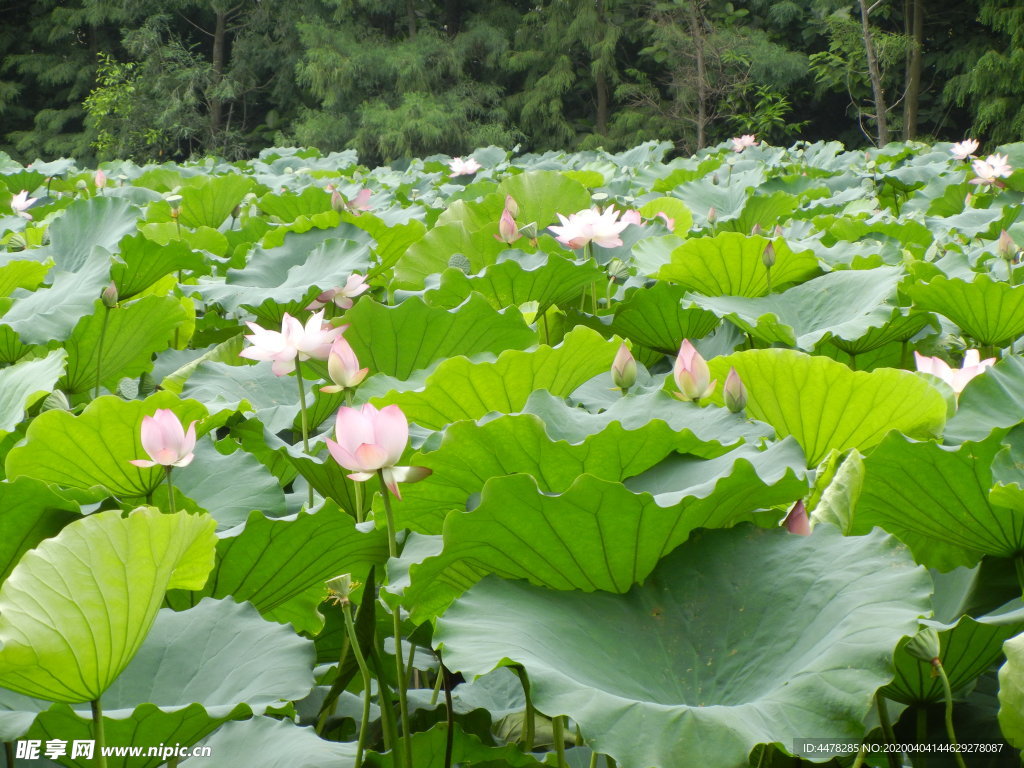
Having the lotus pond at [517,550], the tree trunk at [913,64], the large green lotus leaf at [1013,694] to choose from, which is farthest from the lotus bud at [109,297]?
the tree trunk at [913,64]

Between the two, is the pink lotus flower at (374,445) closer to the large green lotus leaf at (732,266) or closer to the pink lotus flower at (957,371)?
the pink lotus flower at (957,371)

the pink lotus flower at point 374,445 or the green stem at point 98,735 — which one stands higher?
the pink lotus flower at point 374,445

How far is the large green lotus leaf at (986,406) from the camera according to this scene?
0.82 metres

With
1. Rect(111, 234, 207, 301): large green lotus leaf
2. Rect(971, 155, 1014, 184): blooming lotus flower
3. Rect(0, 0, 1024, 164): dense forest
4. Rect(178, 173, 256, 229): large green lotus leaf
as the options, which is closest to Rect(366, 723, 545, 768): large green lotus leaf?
Rect(111, 234, 207, 301): large green lotus leaf

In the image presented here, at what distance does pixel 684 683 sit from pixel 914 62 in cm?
1312

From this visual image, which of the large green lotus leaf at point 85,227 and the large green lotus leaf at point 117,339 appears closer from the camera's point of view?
the large green lotus leaf at point 117,339

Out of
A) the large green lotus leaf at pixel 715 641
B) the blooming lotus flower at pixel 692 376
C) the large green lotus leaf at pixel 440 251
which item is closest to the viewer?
the large green lotus leaf at pixel 715 641

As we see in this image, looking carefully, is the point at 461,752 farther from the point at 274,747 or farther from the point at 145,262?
the point at 145,262

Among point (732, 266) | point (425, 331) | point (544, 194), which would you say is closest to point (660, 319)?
point (732, 266)

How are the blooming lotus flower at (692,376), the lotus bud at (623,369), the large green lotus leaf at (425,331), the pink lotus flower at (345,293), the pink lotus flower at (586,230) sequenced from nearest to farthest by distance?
the blooming lotus flower at (692,376)
the lotus bud at (623,369)
the large green lotus leaf at (425,331)
the pink lotus flower at (345,293)
the pink lotus flower at (586,230)

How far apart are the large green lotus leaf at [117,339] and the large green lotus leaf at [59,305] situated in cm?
2

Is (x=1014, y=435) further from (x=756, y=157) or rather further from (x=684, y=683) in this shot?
(x=756, y=157)

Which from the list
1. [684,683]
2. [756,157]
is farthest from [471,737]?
[756,157]

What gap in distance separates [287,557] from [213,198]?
71.0 inches
